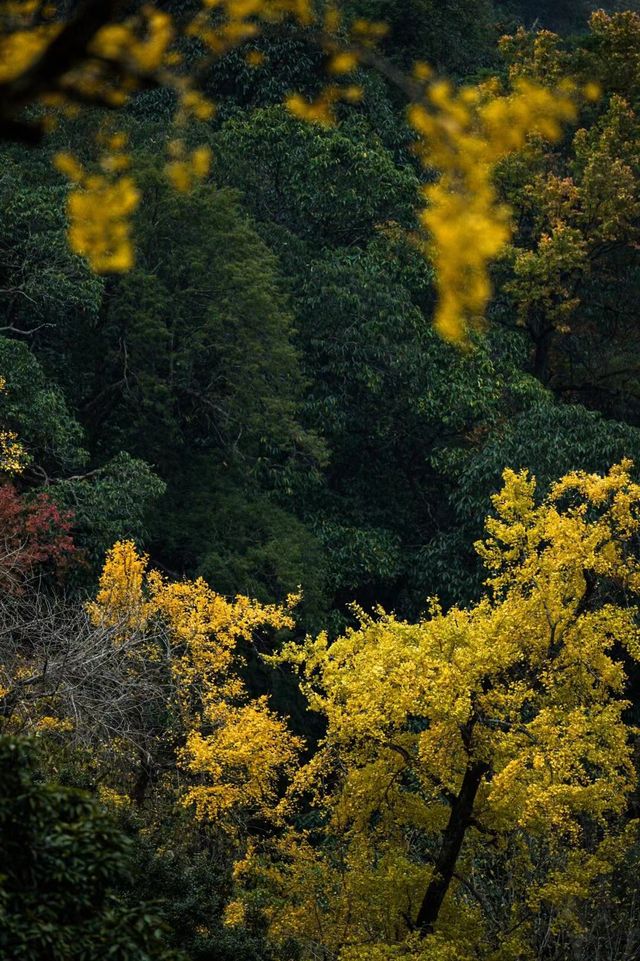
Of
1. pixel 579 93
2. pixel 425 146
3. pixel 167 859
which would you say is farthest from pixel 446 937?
pixel 579 93

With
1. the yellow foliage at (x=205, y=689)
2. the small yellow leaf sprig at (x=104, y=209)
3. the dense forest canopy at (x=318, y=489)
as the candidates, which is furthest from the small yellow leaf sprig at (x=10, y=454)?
the small yellow leaf sprig at (x=104, y=209)

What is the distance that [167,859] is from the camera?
30.6ft

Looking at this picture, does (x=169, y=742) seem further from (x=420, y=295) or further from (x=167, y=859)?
(x=420, y=295)

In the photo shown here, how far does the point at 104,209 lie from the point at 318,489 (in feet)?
17.6

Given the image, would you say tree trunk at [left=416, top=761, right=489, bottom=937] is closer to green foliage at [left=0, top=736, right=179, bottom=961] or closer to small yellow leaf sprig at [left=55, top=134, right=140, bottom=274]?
green foliage at [left=0, top=736, right=179, bottom=961]

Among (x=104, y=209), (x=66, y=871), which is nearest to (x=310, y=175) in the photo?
(x=104, y=209)

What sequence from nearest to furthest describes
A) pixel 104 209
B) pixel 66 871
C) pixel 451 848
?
Answer: 1. pixel 66 871
2. pixel 451 848
3. pixel 104 209

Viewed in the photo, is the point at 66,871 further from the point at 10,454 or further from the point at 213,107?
the point at 213,107

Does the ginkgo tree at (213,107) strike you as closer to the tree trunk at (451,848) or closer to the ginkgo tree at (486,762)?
the ginkgo tree at (486,762)

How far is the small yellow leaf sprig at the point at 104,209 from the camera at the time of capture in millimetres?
18469

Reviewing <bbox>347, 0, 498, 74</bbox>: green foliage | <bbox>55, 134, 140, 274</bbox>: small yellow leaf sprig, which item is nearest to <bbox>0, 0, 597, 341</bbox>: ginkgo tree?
<bbox>55, 134, 140, 274</bbox>: small yellow leaf sprig

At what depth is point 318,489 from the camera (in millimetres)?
20969

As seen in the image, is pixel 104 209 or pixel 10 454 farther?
pixel 104 209

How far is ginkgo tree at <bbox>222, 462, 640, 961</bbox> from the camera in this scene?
10.5 meters
